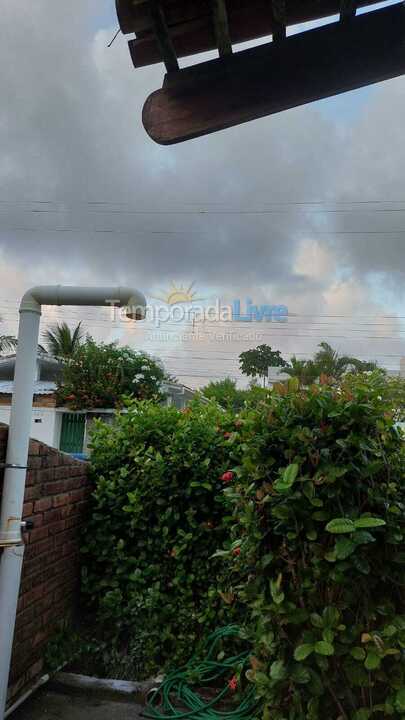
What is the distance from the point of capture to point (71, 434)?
13070mm

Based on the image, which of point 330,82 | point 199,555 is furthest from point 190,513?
point 330,82

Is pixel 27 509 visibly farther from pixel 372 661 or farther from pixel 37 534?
pixel 372 661

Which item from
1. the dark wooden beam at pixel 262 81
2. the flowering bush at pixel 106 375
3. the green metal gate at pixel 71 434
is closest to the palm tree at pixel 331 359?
the flowering bush at pixel 106 375

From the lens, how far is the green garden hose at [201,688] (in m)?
2.09

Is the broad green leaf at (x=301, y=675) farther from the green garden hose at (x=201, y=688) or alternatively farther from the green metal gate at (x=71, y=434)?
the green metal gate at (x=71, y=434)

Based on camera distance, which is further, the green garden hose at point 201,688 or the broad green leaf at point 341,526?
the green garden hose at point 201,688

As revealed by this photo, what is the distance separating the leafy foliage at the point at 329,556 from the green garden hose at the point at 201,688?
0.58 metres

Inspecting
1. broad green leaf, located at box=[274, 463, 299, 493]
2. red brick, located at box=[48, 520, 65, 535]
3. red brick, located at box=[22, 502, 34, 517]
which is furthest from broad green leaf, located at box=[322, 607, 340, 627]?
red brick, located at box=[48, 520, 65, 535]

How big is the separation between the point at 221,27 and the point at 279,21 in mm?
160

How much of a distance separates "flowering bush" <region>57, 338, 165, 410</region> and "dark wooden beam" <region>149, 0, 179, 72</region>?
29.4 feet

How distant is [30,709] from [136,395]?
8164 millimetres

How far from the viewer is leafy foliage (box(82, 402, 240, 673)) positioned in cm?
258

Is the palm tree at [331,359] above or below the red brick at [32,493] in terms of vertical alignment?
above

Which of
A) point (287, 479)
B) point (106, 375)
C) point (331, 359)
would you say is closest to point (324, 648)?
point (287, 479)
